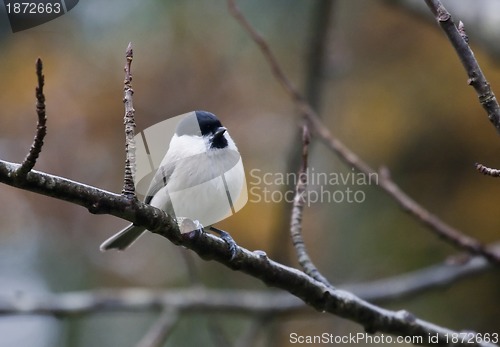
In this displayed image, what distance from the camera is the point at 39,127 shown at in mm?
1470

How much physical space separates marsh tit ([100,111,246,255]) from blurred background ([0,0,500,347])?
1320mm

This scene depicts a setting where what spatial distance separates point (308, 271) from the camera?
2355 millimetres

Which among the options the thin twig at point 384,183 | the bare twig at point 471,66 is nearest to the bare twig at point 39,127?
the bare twig at point 471,66

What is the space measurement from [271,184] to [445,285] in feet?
4.40

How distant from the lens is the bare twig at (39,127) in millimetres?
1350

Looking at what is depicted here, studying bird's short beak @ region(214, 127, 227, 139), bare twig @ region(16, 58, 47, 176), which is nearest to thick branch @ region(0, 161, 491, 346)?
bare twig @ region(16, 58, 47, 176)

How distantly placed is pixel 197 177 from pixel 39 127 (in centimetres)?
114

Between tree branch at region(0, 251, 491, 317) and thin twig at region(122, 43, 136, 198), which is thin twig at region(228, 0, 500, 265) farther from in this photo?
thin twig at region(122, 43, 136, 198)

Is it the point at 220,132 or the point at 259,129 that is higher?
the point at 259,129

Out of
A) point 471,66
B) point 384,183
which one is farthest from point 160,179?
point 471,66

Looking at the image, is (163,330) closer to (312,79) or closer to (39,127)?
(312,79)

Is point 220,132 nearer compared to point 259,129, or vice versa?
point 220,132

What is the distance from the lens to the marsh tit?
8.13ft

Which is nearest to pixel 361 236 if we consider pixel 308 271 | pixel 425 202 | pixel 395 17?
pixel 425 202
